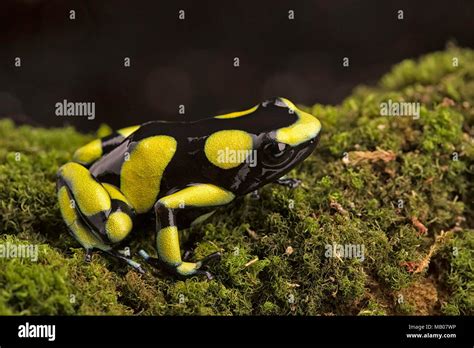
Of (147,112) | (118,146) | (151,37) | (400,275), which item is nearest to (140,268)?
(118,146)

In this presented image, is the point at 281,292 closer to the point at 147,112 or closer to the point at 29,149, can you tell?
the point at 29,149

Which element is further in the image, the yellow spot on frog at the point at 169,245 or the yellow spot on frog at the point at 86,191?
the yellow spot on frog at the point at 86,191

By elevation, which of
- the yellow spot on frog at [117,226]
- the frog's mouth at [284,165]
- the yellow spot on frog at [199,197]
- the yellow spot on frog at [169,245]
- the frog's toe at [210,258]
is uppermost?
the frog's mouth at [284,165]

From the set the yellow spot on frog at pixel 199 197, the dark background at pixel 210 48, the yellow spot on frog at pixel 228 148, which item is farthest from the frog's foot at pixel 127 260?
the dark background at pixel 210 48

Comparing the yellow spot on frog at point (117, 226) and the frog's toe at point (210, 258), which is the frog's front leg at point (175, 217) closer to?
the frog's toe at point (210, 258)

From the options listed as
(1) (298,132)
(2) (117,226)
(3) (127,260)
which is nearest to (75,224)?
(2) (117,226)

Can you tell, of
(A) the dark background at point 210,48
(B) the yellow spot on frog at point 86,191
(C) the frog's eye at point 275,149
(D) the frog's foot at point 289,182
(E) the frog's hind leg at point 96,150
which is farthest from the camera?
(A) the dark background at point 210,48

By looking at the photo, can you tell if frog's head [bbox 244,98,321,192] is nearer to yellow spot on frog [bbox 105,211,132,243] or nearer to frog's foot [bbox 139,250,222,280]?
frog's foot [bbox 139,250,222,280]
